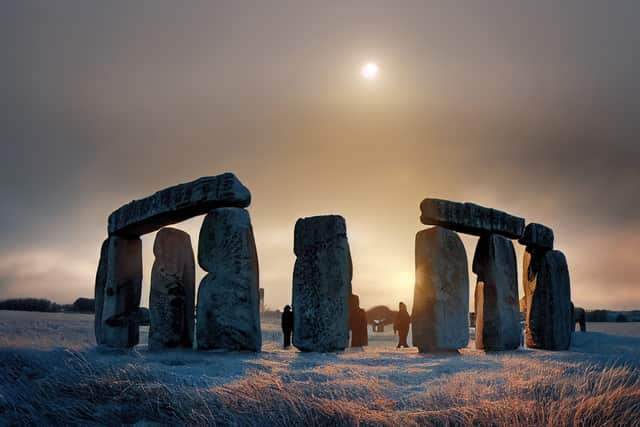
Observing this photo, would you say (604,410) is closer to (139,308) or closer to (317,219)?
(317,219)

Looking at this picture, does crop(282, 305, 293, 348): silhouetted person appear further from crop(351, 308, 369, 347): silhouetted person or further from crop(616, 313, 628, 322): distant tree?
crop(616, 313, 628, 322): distant tree

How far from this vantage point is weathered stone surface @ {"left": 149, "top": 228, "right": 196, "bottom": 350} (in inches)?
510

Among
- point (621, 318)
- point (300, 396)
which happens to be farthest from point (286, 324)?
→ point (621, 318)

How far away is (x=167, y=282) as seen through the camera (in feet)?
43.2

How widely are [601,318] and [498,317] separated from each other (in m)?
32.5

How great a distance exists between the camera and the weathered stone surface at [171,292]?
42.5 feet

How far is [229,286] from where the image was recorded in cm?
1149

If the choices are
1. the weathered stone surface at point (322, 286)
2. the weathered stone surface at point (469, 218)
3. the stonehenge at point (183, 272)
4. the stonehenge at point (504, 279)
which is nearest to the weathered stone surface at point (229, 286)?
the stonehenge at point (183, 272)

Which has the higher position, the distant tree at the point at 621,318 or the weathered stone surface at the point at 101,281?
the weathered stone surface at the point at 101,281

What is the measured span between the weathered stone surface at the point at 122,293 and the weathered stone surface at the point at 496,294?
25.2ft

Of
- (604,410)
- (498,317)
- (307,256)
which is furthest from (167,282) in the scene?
(604,410)

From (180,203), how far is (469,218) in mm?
5893

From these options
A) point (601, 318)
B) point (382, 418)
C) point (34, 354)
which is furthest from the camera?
point (601, 318)

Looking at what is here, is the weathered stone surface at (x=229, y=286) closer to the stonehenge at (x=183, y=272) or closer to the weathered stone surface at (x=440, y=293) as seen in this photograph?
the stonehenge at (x=183, y=272)
